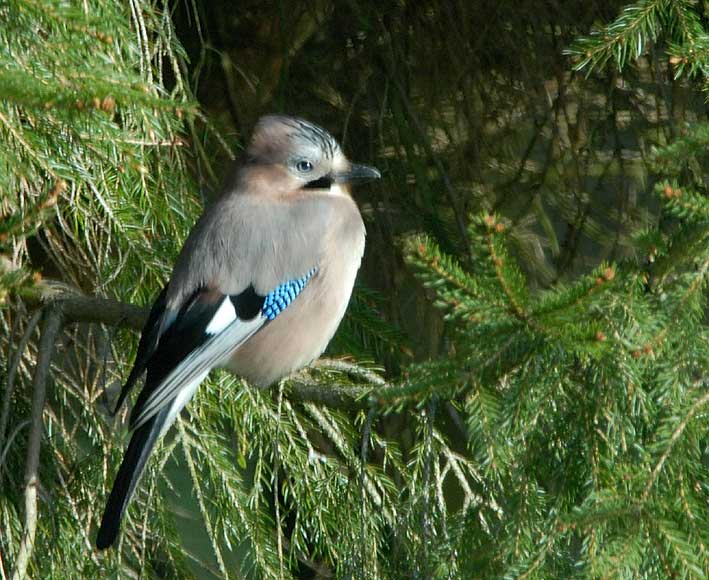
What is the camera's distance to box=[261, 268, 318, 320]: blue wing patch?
231 centimetres

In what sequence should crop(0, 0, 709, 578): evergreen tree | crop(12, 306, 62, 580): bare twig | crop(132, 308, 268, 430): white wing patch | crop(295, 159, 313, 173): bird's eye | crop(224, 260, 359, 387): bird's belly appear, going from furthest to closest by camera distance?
crop(295, 159, 313, 173): bird's eye, crop(224, 260, 359, 387): bird's belly, crop(132, 308, 268, 430): white wing patch, crop(12, 306, 62, 580): bare twig, crop(0, 0, 709, 578): evergreen tree

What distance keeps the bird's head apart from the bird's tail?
0.72 metres

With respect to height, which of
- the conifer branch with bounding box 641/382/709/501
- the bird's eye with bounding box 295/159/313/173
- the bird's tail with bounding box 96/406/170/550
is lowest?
the bird's tail with bounding box 96/406/170/550

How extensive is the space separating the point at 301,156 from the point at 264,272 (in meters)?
0.29

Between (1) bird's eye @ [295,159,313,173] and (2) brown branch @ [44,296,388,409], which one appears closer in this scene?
(2) brown branch @ [44,296,388,409]

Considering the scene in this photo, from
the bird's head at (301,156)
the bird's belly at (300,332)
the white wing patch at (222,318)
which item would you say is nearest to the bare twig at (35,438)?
the white wing patch at (222,318)

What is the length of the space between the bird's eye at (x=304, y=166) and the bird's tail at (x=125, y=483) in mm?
745

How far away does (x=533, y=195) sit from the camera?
282 cm

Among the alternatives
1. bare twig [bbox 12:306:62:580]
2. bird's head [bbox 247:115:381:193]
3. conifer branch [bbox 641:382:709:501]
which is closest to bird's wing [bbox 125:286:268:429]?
bare twig [bbox 12:306:62:580]

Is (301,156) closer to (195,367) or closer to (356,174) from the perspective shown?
(356,174)

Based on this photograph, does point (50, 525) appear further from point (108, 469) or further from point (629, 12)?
point (629, 12)

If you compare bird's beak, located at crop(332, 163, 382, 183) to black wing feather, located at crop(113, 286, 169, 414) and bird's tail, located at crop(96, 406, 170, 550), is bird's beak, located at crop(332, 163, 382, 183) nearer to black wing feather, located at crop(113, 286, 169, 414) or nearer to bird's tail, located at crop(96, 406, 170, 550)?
black wing feather, located at crop(113, 286, 169, 414)

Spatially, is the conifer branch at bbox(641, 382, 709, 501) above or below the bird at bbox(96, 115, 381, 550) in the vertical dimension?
Result: above

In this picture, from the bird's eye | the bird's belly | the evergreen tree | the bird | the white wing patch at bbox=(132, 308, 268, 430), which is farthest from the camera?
the bird's eye
